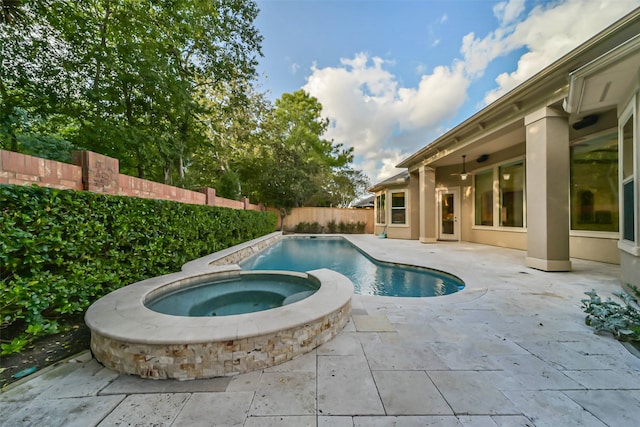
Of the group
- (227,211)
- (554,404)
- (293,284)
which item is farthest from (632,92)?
(227,211)

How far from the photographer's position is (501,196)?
26.2 feet

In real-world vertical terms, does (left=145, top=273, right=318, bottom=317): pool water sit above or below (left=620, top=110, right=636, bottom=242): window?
below

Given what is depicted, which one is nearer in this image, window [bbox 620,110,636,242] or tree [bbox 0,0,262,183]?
window [bbox 620,110,636,242]

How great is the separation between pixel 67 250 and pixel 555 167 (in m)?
8.04

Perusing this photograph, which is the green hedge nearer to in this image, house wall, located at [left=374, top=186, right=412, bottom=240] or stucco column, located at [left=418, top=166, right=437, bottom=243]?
stucco column, located at [left=418, top=166, right=437, bottom=243]

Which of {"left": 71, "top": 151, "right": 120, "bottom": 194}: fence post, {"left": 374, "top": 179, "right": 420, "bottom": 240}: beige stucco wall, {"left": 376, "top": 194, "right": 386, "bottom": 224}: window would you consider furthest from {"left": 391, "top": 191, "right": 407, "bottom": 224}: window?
{"left": 71, "top": 151, "right": 120, "bottom": 194}: fence post

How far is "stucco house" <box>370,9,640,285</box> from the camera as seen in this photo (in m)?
3.34

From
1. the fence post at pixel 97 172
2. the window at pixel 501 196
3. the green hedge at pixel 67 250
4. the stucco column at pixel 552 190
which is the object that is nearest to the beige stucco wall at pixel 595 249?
the window at pixel 501 196

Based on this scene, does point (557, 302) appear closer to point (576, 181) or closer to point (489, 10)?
point (576, 181)

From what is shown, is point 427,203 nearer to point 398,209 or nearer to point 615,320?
point 398,209

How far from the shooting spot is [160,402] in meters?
1.47

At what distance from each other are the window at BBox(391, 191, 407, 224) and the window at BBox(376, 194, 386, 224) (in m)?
0.74

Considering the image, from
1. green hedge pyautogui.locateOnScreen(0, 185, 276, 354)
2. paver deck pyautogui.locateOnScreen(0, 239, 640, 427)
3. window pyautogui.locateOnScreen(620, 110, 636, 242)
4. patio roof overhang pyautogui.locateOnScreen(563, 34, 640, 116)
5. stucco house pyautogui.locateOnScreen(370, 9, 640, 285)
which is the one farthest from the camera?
window pyautogui.locateOnScreen(620, 110, 636, 242)

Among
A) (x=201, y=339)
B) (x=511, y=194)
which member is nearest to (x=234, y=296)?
(x=201, y=339)
